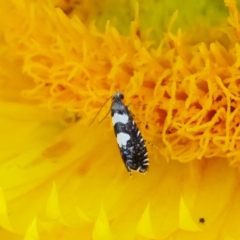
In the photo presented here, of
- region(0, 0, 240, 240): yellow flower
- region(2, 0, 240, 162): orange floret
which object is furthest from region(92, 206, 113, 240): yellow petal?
region(2, 0, 240, 162): orange floret

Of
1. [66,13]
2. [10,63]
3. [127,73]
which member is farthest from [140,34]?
[10,63]

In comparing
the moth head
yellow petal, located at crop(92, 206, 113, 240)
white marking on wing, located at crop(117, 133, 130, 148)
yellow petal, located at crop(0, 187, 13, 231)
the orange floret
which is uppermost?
the orange floret

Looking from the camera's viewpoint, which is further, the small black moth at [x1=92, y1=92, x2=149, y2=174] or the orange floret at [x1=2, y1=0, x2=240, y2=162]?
the orange floret at [x1=2, y1=0, x2=240, y2=162]

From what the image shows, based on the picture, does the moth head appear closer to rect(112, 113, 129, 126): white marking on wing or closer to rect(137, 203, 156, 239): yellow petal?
rect(112, 113, 129, 126): white marking on wing

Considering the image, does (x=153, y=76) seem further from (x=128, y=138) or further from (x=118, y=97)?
(x=128, y=138)

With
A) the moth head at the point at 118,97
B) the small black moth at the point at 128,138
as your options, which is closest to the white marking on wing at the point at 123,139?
the small black moth at the point at 128,138

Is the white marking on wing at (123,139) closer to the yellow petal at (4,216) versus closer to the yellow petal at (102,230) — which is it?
the yellow petal at (102,230)
